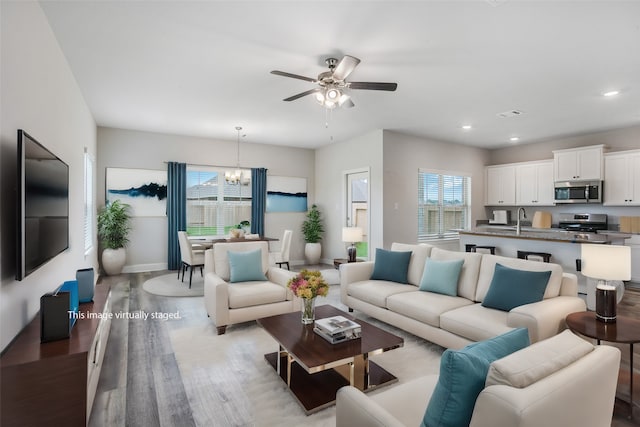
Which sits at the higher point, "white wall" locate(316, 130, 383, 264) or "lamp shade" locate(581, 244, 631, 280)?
"white wall" locate(316, 130, 383, 264)

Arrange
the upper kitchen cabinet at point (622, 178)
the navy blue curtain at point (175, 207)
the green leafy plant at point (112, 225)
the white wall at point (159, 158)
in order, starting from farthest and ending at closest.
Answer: the navy blue curtain at point (175, 207) < the white wall at point (159, 158) < the green leafy plant at point (112, 225) < the upper kitchen cabinet at point (622, 178)

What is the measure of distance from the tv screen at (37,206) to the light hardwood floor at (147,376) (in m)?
1.03

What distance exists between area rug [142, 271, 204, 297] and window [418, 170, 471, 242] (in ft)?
14.7

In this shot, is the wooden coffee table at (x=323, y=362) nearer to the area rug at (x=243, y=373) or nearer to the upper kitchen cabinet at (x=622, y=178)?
the area rug at (x=243, y=373)

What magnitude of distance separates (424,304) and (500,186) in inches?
234

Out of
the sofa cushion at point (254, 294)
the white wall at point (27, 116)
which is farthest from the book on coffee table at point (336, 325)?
the white wall at point (27, 116)

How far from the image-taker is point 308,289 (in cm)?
260

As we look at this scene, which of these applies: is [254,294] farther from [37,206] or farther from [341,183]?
[341,183]

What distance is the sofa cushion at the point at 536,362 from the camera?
41.5 inches

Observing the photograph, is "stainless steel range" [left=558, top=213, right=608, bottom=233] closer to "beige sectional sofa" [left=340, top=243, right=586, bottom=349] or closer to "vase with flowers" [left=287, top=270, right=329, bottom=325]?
"beige sectional sofa" [left=340, top=243, right=586, bottom=349]

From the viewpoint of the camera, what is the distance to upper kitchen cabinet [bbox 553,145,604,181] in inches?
241

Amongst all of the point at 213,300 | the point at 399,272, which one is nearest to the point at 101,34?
the point at 213,300

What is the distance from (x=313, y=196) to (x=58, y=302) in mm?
6636

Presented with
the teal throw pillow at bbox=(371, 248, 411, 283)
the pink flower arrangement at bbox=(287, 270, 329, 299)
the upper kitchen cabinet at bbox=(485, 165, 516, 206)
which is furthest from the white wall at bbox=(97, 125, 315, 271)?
the upper kitchen cabinet at bbox=(485, 165, 516, 206)
